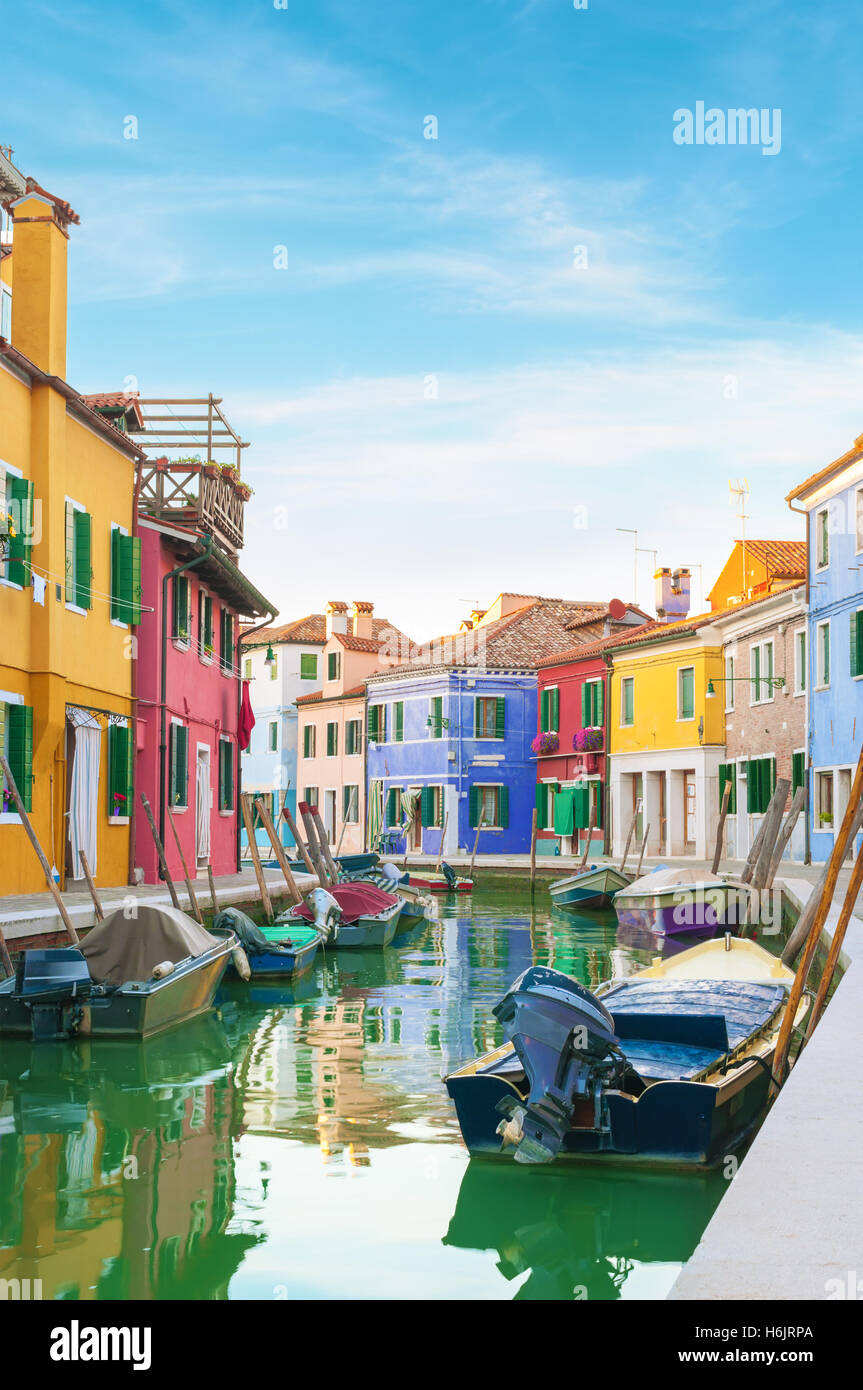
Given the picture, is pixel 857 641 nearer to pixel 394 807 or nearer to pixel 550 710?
pixel 550 710

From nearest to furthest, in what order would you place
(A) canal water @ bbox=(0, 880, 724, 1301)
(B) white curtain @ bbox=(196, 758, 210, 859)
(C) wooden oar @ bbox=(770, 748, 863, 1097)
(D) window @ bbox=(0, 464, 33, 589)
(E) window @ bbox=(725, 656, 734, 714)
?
(A) canal water @ bbox=(0, 880, 724, 1301) < (C) wooden oar @ bbox=(770, 748, 863, 1097) < (D) window @ bbox=(0, 464, 33, 589) < (B) white curtain @ bbox=(196, 758, 210, 859) < (E) window @ bbox=(725, 656, 734, 714)

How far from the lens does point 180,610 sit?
21.8 metres

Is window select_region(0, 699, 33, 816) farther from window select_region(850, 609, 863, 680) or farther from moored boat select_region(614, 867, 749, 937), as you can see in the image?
window select_region(850, 609, 863, 680)

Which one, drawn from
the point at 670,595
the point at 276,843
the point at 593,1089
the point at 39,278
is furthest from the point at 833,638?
the point at 593,1089

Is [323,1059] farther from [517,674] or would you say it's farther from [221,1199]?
[517,674]

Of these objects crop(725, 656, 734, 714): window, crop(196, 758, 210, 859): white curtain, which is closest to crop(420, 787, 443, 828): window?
crop(725, 656, 734, 714): window

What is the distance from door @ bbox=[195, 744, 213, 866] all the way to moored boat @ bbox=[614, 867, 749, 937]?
703cm

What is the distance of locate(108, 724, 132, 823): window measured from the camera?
18.8 meters

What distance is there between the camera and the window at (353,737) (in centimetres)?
4878

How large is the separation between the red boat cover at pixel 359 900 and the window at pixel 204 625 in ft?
15.6

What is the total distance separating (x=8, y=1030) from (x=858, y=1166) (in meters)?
7.88

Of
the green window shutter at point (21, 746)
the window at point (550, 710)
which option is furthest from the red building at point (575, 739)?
the green window shutter at point (21, 746)
